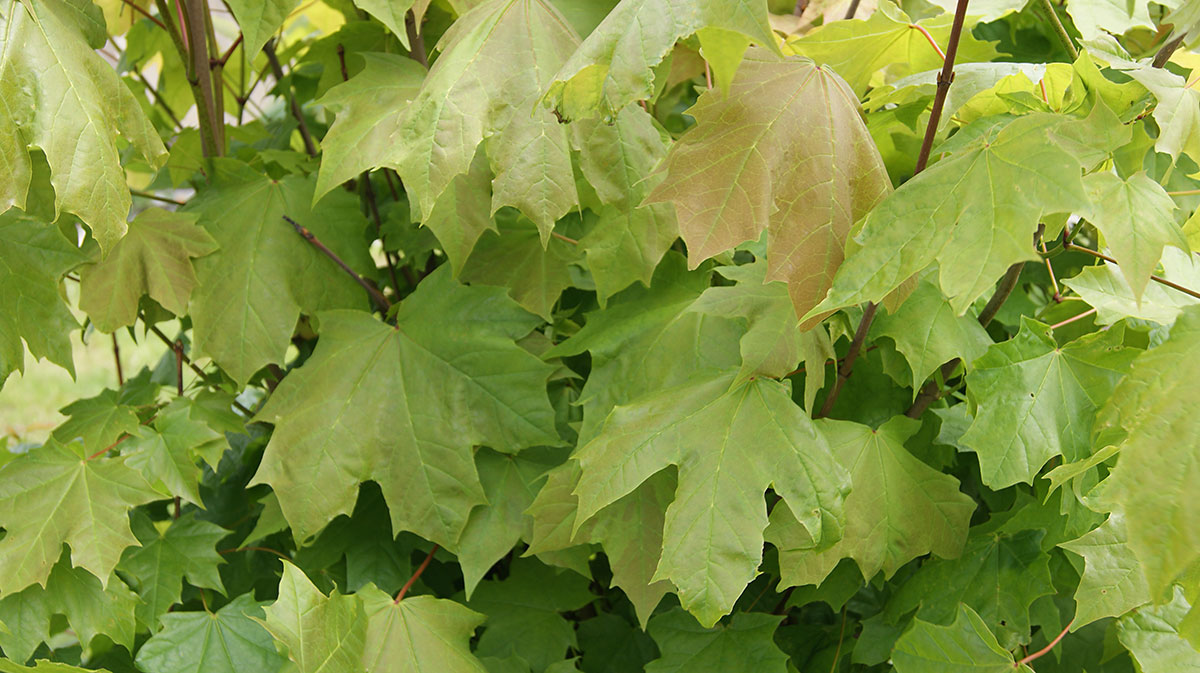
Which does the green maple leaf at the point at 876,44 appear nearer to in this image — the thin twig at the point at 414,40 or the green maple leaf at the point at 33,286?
the thin twig at the point at 414,40

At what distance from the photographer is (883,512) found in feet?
3.55

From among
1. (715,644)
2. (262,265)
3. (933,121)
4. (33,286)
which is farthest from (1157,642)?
(33,286)

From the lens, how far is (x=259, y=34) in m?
1.06

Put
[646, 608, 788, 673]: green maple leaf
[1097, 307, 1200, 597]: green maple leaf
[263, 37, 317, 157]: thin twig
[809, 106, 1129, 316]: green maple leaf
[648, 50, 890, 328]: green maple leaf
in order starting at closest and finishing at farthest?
1. [1097, 307, 1200, 597]: green maple leaf
2. [809, 106, 1129, 316]: green maple leaf
3. [648, 50, 890, 328]: green maple leaf
4. [646, 608, 788, 673]: green maple leaf
5. [263, 37, 317, 157]: thin twig

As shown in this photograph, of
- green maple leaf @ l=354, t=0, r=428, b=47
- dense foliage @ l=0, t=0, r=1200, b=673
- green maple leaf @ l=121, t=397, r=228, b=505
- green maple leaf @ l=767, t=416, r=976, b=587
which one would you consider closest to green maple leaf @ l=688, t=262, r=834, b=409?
dense foliage @ l=0, t=0, r=1200, b=673

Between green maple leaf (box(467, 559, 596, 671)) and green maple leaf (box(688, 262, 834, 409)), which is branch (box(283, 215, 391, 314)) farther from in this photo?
green maple leaf (box(688, 262, 834, 409))

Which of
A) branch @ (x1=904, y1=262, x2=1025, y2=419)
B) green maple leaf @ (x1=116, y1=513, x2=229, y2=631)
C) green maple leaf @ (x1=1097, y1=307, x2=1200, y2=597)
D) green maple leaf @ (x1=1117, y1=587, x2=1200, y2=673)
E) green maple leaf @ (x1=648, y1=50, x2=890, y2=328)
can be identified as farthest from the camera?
green maple leaf @ (x1=116, y1=513, x2=229, y2=631)

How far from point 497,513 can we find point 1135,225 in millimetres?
805

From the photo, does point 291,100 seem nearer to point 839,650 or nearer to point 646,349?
point 646,349

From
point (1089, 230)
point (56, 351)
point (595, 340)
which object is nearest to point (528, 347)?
point (595, 340)

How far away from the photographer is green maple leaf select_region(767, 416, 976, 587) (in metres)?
1.04

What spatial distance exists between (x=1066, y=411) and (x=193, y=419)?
43.6 inches

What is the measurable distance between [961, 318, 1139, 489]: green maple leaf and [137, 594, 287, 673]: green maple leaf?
3.04ft

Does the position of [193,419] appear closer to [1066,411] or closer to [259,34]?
[259,34]
